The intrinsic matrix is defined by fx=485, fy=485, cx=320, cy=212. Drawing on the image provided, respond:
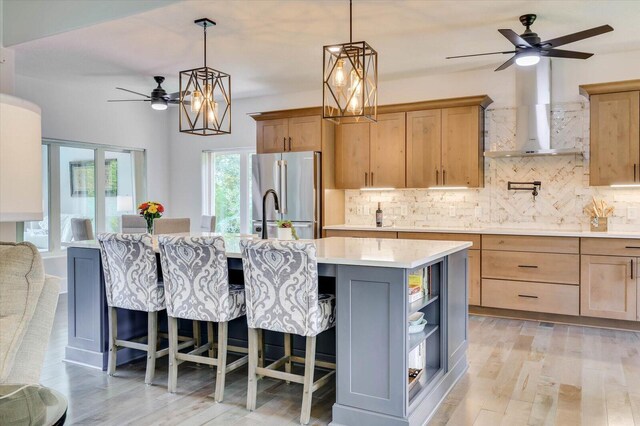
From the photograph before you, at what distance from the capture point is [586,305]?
179 inches

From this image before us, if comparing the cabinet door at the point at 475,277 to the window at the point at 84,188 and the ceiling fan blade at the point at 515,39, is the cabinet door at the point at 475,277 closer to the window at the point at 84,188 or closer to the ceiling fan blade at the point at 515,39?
the ceiling fan blade at the point at 515,39

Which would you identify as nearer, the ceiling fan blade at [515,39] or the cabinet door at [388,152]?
the ceiling fan blade at [515,39]

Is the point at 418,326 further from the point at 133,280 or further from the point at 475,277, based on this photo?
the point at 475,277

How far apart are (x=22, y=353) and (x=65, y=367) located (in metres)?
2.01

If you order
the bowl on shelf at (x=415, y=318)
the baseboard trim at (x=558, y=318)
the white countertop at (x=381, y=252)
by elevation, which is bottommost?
the baseboard trim at (x=558, y=318)

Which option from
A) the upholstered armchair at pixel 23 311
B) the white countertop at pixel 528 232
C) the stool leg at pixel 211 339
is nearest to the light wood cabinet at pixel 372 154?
the white countertop at pixel 528 232

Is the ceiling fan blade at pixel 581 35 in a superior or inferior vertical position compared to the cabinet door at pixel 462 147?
superior

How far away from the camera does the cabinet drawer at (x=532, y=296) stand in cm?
463

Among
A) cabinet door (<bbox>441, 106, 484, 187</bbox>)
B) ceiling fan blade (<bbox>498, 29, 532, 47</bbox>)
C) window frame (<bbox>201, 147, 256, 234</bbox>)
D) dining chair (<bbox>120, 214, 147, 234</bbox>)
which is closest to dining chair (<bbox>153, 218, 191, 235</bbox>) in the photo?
dining chair (<bbox>120, 214, 147, 234</bbox>)

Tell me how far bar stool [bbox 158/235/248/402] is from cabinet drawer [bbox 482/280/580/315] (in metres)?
2.98

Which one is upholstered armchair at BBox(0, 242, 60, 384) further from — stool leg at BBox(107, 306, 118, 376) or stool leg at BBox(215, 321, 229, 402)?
stool leg at BBox(107, 306, 118, 376)

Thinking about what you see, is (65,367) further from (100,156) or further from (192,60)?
(100,156)

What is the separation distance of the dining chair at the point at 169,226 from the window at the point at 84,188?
187cm

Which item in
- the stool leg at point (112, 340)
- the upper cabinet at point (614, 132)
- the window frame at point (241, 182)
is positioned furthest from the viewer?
the window frame at point (241, 182)
